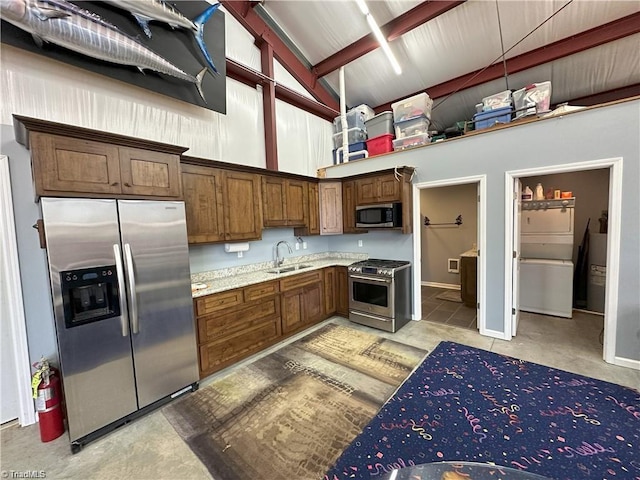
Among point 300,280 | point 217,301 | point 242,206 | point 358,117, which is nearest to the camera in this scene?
point 217,301

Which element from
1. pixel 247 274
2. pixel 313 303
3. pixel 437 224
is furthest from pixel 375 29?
pixel 437 224

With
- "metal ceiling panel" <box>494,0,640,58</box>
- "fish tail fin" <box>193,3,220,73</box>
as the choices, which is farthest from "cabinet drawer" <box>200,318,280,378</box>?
"metal ceiling panel" <box>494,0,640,58</box>

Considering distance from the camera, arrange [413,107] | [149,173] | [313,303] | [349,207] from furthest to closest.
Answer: [349,207], [413,107], [313,303], [149,173]

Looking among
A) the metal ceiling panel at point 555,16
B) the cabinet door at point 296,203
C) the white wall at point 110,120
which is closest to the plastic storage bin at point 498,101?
the metal ceiling panel at point 555,16

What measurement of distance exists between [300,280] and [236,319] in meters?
1.09

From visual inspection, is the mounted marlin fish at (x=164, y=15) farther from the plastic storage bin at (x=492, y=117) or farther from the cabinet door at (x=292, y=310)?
the plastic storage bin at (x=492, y=117)

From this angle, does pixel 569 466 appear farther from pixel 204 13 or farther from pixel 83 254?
pixel 204 13

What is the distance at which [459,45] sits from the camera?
3.82 m

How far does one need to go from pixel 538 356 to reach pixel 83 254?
4.54m

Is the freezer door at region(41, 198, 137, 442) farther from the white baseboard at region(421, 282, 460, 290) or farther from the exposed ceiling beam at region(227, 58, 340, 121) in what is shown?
the white baseboard at region(421, 282, 460, 290)

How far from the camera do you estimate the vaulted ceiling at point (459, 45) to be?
3277mm

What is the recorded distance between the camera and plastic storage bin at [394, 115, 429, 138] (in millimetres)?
3988

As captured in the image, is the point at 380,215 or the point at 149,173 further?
the point at 380,215

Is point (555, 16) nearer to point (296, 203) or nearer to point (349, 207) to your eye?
point (349, 207)
